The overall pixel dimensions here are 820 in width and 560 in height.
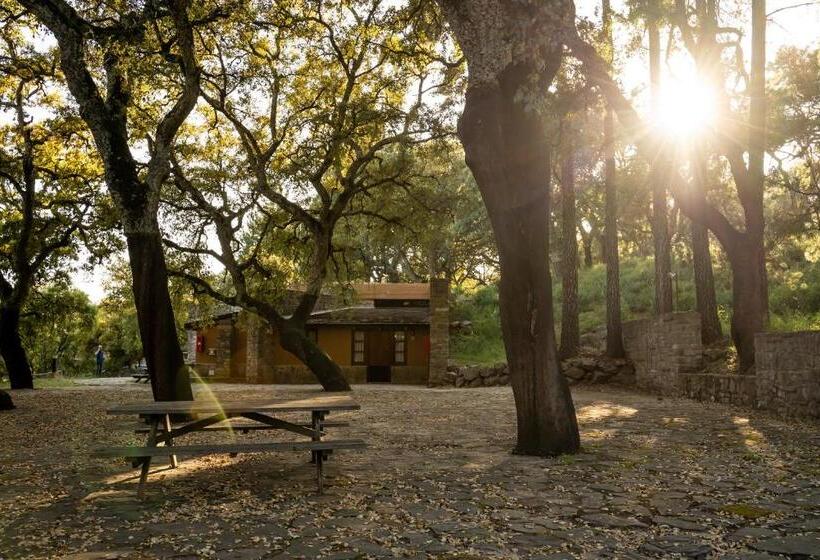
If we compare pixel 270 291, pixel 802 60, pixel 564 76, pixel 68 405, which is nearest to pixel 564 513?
pixel 564 76

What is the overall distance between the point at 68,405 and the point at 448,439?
10.0 metres

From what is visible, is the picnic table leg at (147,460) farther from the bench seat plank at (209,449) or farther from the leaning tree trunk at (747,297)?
the leaning tree trunk at (747,297)

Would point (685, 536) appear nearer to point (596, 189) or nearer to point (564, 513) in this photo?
point (564, 513)

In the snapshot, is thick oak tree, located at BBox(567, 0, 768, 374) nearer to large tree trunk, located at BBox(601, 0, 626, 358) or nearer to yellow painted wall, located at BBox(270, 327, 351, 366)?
large tree trunk, located at BBox(601, 0, 626, 358)

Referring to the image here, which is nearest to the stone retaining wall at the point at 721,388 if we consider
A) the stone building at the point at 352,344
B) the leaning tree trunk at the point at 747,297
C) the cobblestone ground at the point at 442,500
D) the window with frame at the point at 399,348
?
the leaning tree trunk at the point at 747,297

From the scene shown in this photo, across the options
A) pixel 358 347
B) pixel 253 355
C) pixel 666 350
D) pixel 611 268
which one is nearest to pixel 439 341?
pixel 358 347

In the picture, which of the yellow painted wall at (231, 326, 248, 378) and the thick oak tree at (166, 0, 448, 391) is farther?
the yellow painted wall at (231, 326, 248, 378)

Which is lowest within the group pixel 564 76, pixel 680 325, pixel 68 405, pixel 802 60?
pixel 68 405

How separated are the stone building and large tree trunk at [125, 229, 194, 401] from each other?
1470 cm


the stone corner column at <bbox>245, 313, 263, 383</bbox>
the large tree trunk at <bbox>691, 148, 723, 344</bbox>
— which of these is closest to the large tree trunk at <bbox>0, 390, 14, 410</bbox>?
the stone corner column at <bbox>245, 313, 263, 383</bbox>

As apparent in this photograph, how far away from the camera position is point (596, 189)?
29.2 metres

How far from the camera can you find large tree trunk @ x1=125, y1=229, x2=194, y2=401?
30.7 ft

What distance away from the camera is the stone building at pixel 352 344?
81.3 ft

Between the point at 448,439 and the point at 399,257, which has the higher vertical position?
the point at 399,257
